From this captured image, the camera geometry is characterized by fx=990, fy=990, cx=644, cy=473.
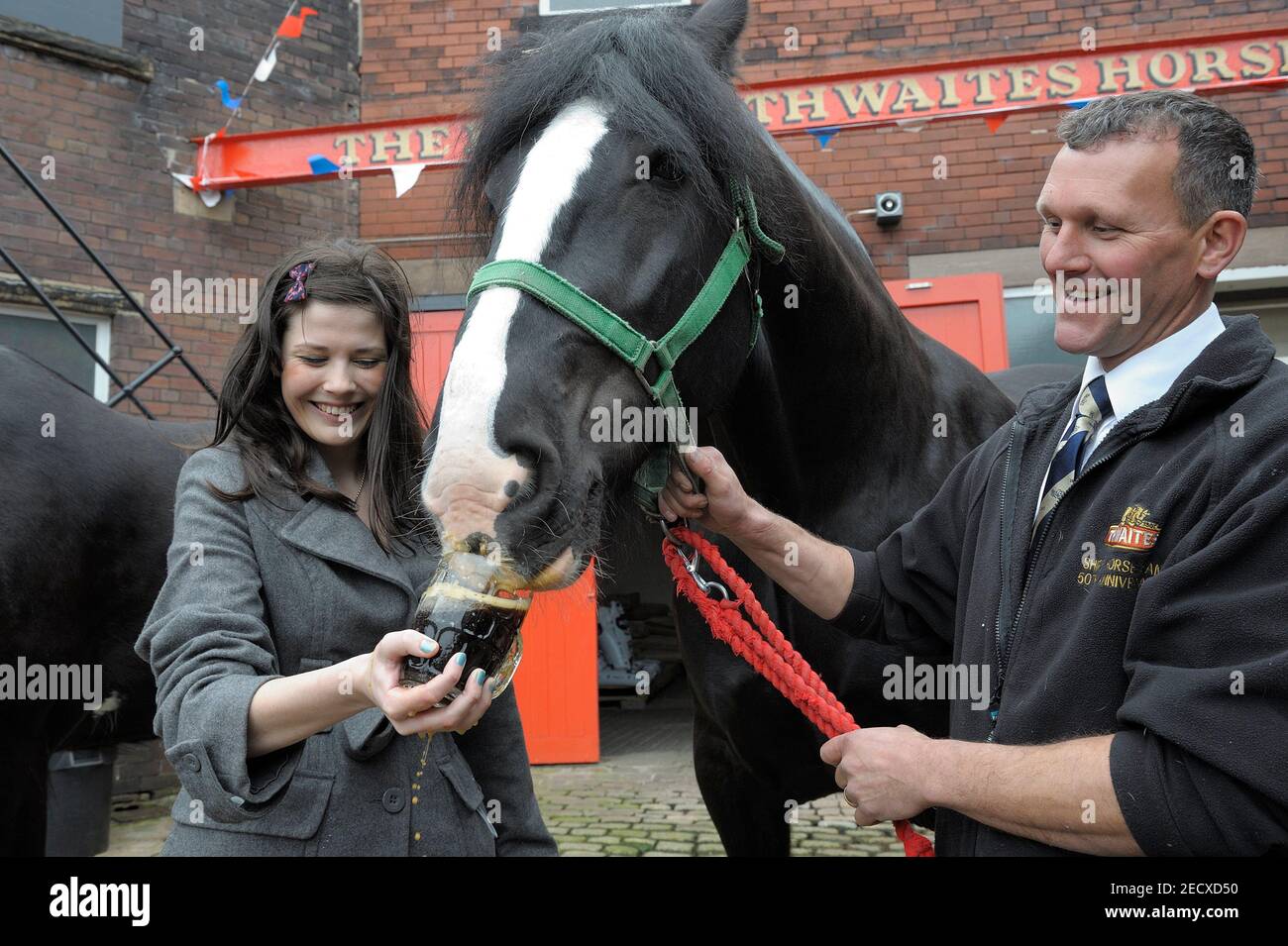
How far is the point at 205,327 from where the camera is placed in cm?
682

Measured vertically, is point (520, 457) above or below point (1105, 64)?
below

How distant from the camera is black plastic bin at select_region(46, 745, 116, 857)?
16.3ft

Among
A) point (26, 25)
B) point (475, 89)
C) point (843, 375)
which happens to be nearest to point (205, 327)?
point (26, 25)

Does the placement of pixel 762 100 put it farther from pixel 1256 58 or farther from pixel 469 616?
pixel 469 616

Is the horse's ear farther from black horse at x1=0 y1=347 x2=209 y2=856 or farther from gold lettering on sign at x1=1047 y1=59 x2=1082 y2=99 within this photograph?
gold lettering on sign at x1=1047 y1=59 x2=1082 y2=99

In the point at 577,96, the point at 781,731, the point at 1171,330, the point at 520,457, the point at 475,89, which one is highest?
the point at 475,89

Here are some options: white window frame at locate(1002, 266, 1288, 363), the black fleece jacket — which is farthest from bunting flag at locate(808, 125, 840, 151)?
the black fleece jacket

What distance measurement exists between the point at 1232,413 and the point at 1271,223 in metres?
6.28

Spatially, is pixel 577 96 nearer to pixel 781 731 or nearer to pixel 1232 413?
pixel 1232 413

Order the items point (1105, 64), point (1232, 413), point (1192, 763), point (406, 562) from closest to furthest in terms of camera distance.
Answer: point (1192, 763) → point (1232, 413) → point (406, 562) → point (1105, 64)

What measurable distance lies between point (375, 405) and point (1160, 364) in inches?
53.2

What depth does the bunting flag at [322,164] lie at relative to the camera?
638 centimetres

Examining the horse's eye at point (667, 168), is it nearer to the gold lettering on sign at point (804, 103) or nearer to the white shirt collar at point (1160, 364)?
the white shirt collar at point (1160, 364)

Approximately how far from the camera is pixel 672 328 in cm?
Result: 164
